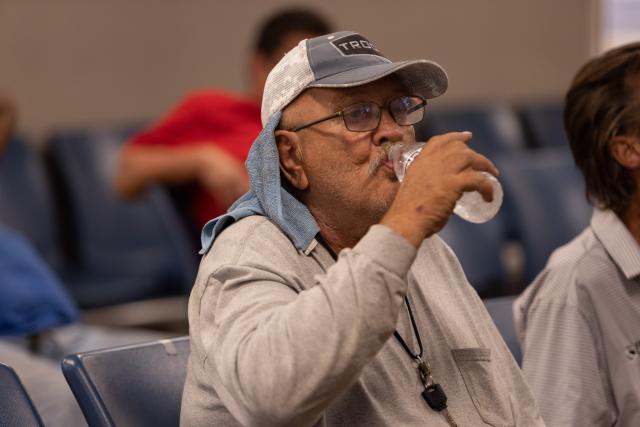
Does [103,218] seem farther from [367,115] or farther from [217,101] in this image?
[367,115]

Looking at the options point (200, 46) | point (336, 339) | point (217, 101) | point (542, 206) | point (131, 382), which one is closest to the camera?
point (336, 339)

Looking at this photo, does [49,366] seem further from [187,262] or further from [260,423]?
[260,423]

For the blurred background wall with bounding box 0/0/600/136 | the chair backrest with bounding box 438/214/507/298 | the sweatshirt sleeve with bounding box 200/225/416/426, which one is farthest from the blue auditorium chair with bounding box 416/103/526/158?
the sweatshirt sleeve with bounding box 200/225/416/426

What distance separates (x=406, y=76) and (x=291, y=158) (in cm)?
21

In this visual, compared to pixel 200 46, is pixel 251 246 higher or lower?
higher

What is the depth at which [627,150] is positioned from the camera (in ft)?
6.67

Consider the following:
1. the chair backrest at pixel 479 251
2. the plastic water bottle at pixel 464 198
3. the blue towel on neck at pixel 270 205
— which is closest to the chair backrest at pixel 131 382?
the blue towel on neck at pixel 270 205

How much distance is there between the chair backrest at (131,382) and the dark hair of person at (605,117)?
0.83 metres

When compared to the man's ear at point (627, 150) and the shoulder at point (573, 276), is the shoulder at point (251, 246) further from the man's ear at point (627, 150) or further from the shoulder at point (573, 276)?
the man's ear at point (627, 150)

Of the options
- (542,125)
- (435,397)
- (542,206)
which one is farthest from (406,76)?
(542,125)

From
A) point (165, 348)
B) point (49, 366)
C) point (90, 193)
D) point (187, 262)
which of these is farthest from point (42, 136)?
point (165, 348)

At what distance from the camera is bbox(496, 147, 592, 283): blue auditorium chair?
317 cm

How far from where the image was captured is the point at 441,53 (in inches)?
235

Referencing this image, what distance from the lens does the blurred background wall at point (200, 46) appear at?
196 inches
